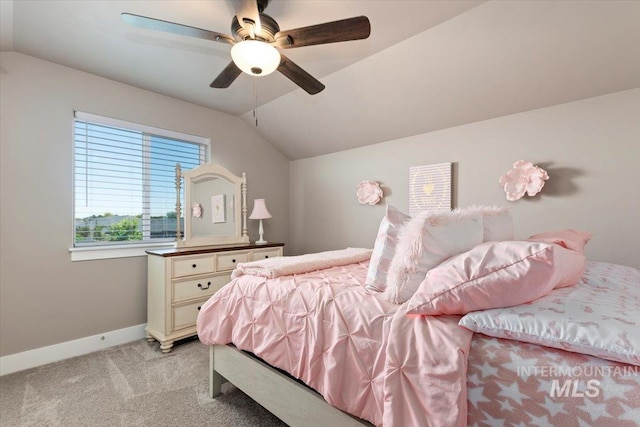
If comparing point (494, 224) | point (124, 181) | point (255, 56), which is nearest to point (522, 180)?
point (494, 224)

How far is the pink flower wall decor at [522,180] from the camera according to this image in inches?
86.5

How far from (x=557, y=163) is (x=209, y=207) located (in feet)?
10.5

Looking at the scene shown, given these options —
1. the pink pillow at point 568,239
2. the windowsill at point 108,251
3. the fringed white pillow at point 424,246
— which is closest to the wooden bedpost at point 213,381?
the fringed white pillow at point 424,246

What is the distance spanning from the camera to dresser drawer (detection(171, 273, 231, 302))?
2496 mm

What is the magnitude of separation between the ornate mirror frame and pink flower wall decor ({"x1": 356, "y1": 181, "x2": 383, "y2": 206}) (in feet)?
4.51

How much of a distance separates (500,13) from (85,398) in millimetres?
3532

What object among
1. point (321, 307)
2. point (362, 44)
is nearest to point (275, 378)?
point (321, 307)

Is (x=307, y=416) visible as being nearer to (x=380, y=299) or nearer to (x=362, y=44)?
(x=380, y=299)

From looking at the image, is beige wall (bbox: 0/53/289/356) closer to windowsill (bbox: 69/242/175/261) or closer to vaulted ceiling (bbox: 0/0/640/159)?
windowsill (bbox: 69/242/175/261)

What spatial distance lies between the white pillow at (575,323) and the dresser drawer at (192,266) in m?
2.35

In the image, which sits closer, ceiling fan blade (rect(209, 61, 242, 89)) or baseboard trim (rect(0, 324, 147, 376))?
ceiling fan blade (rect(209, 61, 242, 89))

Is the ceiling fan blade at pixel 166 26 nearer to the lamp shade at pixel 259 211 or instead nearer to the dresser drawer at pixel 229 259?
the dresser drawer at pixel 229 259

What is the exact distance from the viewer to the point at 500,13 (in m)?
1.73

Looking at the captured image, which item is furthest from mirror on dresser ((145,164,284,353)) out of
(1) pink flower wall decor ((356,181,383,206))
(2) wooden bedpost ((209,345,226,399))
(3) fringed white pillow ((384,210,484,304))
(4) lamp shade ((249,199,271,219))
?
(3) fringed white pillow ((384,210,484,304))
